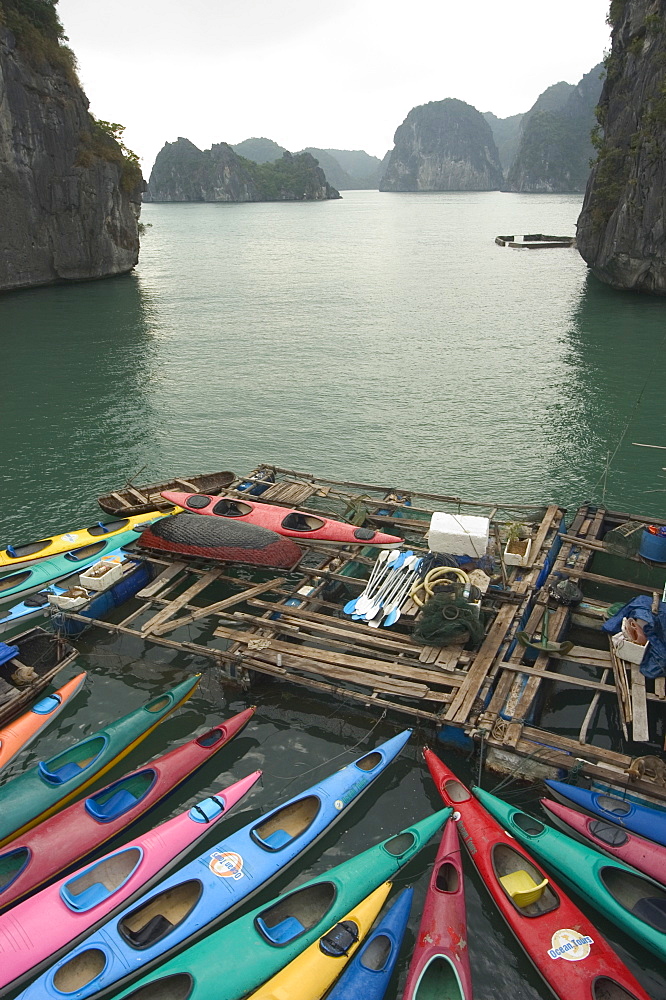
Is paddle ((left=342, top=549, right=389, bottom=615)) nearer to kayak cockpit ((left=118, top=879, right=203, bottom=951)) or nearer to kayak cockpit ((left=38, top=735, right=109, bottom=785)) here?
kayak cockpit ((left=38, top=735, right=109, bottom=785))

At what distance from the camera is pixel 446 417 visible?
2906cm

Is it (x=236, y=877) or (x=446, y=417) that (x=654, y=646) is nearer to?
(x=236, y=877)

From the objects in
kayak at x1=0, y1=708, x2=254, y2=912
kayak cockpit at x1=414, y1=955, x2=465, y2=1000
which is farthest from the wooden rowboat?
kayak cockpit at x1=414, y1=955, x2=465, y2=1000

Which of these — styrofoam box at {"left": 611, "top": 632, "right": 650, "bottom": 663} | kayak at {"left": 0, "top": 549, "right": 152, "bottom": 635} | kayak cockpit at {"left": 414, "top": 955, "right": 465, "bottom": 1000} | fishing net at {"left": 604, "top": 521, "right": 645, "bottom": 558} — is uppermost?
A: fishing net at {"left": 604, "top": 521, "right": 645, "bottom": 558}

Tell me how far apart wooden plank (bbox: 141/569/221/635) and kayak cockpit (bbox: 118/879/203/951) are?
5642 mm

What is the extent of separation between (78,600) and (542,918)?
11.2 meters

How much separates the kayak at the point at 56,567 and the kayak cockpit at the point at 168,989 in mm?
10733

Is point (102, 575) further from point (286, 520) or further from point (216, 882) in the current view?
point (216, 882)

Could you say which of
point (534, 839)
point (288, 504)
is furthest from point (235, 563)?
point (534, 839)

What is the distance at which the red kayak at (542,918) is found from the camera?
7723mm

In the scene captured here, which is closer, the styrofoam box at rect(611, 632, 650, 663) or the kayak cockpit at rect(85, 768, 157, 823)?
the kayak cockpit at rect(85, 768, 157, 823)

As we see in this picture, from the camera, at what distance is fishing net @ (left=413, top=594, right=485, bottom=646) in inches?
488

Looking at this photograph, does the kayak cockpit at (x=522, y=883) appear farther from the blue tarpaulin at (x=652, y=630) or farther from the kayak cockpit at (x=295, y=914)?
the blue tarpaulin at (x=652, y=630)

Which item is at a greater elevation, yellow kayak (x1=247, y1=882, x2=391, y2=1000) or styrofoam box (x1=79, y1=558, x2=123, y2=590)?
styrofoam box (x1=79, y1=558, x2=123, y2=590)
